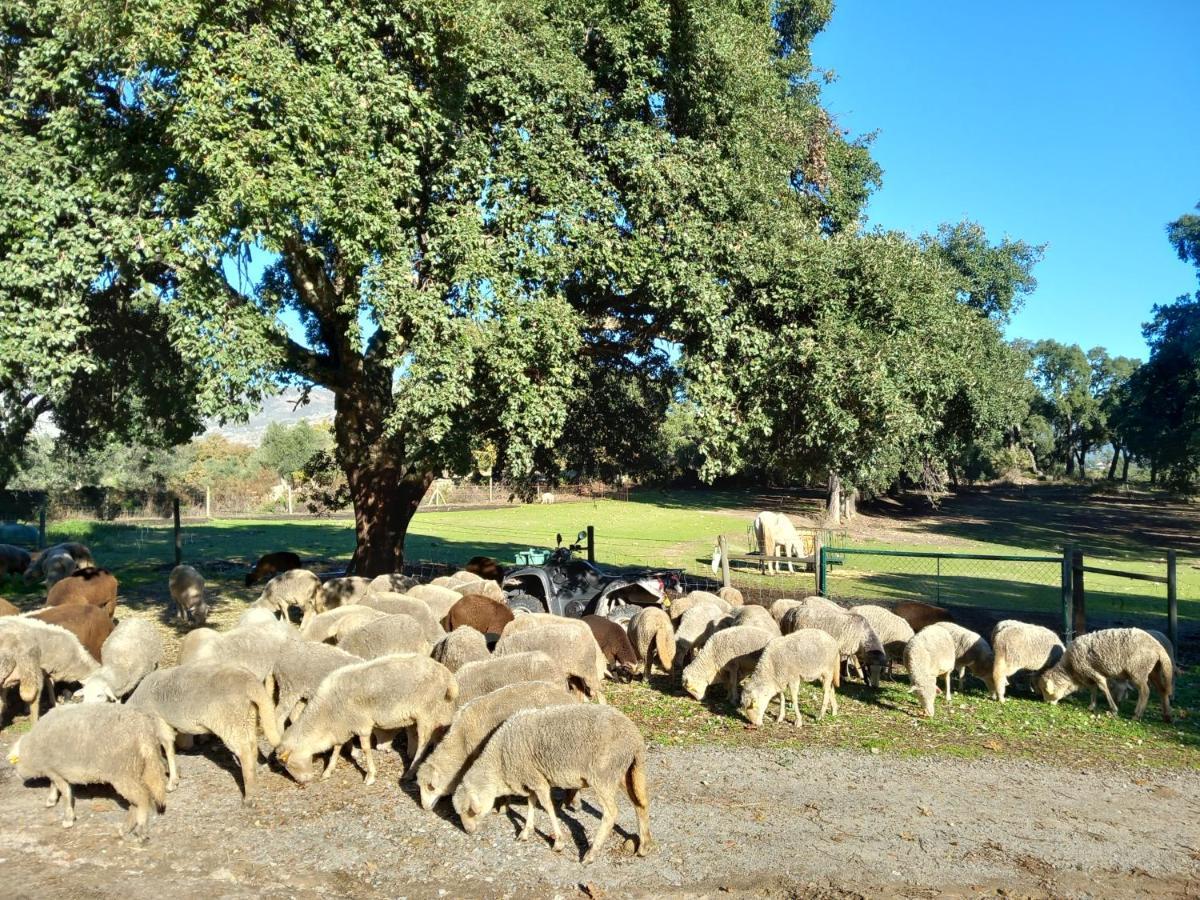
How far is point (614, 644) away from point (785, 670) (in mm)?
2711

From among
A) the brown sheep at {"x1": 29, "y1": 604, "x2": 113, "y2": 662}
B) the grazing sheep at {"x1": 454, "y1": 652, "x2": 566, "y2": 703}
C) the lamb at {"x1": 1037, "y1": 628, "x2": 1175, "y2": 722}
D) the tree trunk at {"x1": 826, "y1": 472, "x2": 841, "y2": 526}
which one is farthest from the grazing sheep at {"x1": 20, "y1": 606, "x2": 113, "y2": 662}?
the tree trunk at {"x1": 826, "y1": 472, "x2": 841, "y2": 526}

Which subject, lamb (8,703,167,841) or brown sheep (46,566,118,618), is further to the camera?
brown sheep (46,566,118,618)

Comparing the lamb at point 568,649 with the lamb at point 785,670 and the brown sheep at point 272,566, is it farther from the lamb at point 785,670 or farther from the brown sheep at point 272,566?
the brown sheep at point 272,566

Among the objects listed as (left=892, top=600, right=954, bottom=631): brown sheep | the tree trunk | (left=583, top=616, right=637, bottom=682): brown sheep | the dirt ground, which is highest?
the tree trunk

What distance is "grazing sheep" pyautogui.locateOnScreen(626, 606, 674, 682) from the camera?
1156 centimetres

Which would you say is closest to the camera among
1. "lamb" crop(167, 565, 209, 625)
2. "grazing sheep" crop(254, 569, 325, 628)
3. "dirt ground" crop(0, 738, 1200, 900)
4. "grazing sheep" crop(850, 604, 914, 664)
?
"dirt ground" crop(0, 738, 1200, 900)

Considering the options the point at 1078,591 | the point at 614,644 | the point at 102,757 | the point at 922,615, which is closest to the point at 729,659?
the point at 614,644

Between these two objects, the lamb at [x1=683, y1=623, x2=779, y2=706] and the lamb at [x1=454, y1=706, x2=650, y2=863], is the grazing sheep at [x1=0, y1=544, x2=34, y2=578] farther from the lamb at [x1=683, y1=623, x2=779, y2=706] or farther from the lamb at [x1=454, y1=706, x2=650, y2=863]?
the lamb at [x1=454, y1=706, x2=650, y2=863]

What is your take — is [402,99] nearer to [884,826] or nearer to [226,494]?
[884,826]

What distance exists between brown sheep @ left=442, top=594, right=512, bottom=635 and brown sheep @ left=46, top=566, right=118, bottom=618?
498cm

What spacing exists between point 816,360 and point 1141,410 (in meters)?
35.7

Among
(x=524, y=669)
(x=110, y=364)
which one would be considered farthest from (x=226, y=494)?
(x=524, y=669)

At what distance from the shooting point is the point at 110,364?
14.4 metres

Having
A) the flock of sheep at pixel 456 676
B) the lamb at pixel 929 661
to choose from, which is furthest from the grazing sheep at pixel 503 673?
the lamb at pixel 929 661
